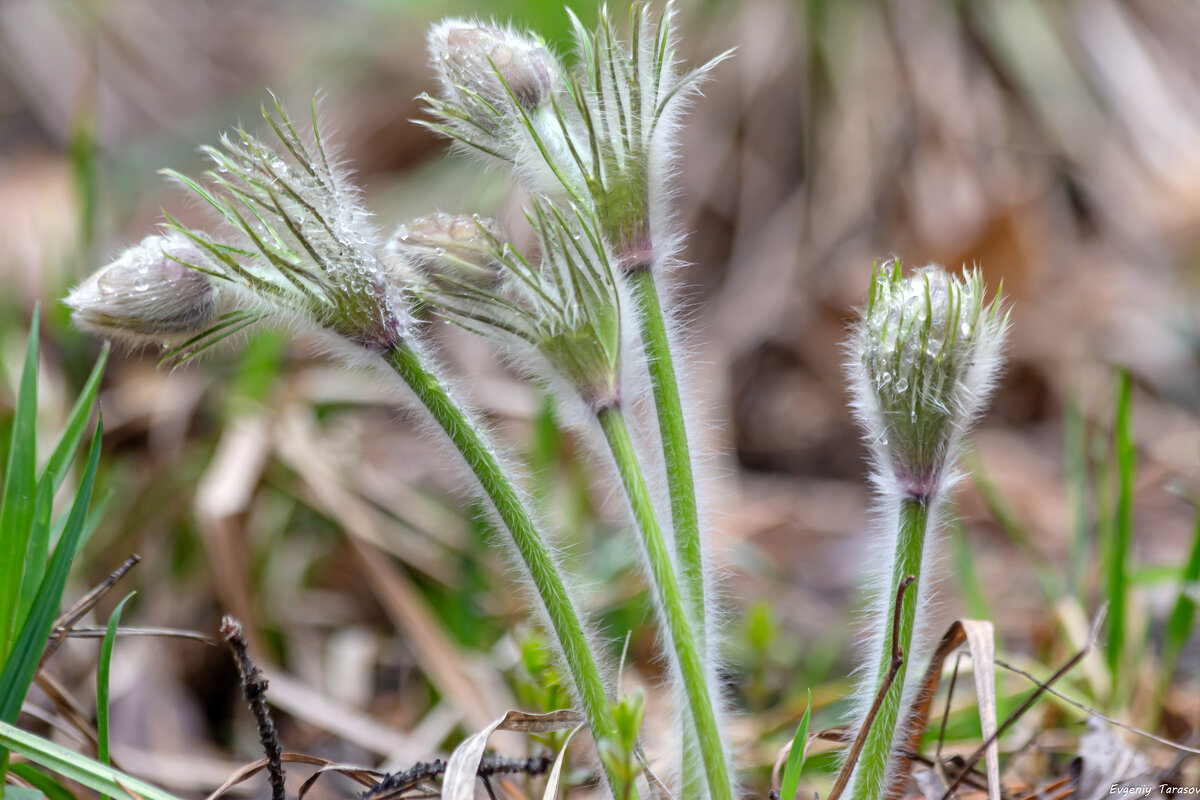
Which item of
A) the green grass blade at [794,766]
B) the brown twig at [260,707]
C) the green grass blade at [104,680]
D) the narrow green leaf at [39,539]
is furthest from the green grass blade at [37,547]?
the green grass blade at [794,766]

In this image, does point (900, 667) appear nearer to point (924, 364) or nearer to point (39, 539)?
point (924, 364)

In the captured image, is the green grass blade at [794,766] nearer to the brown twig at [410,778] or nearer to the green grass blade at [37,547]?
the brown twig at [410,778]

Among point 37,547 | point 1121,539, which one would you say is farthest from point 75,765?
point 1121,539

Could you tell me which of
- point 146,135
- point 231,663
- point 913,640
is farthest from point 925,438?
point 146,135

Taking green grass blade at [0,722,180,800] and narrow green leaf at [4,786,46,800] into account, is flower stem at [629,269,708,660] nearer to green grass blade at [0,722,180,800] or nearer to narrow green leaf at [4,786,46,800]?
green grass blade at [0,722,180,800]

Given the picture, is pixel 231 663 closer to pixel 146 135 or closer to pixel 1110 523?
pixel 1110 523

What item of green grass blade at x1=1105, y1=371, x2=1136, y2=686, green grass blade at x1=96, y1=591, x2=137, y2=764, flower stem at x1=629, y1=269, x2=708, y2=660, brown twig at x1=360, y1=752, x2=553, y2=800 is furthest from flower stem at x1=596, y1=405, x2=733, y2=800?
green grass blade at x1=1105, y1=371, x2=1136, y2=686
